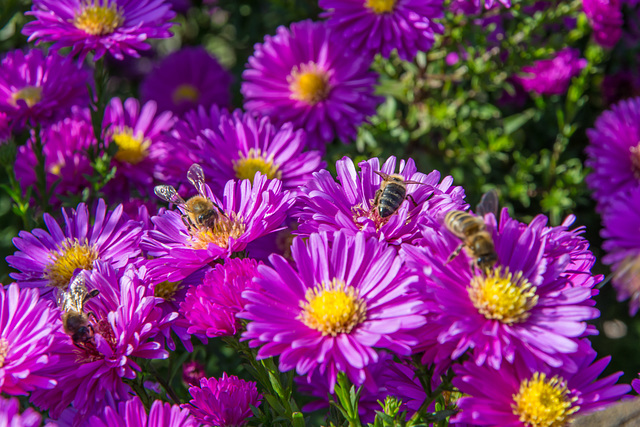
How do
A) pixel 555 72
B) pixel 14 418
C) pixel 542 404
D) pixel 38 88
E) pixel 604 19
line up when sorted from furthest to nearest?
1. pixel 555 72
2. pixel 604 19
3. pixel 38 88
4. pixel 542 404
5. pixel 14 418

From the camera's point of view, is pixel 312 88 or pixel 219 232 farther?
pixel 312 88

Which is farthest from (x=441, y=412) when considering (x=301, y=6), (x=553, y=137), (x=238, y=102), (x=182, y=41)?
(x=182, y=41)

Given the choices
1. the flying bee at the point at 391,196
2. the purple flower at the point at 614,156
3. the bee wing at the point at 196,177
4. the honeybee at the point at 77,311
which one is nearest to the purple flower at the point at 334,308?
the flying bee at the point at 391,196

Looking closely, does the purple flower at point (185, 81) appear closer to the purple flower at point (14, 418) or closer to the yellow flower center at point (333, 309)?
the yellow flower center at point (333, 309)

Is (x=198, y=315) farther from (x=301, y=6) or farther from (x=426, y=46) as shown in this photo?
(x=301, y=6)

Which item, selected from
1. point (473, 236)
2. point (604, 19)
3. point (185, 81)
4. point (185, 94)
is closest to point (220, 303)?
point (473, 236)

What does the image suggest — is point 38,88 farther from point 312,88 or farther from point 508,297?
point 508,297
